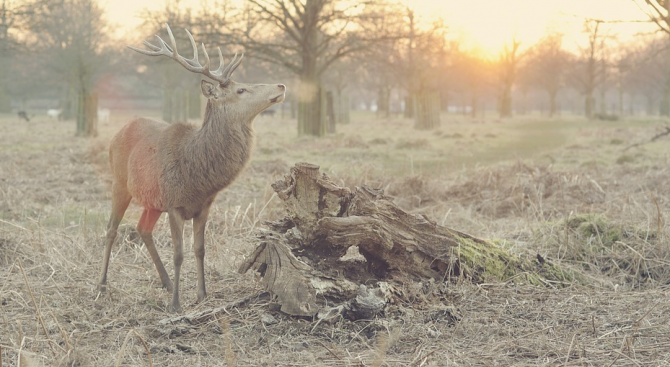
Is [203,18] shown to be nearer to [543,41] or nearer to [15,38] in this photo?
[15,38]

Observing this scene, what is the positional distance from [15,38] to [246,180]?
1321cm

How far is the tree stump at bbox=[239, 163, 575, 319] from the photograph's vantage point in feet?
13.1

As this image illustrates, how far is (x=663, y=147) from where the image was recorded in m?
16.2

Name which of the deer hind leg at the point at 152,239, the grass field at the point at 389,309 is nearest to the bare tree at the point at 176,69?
the grass field at the point at 389,309

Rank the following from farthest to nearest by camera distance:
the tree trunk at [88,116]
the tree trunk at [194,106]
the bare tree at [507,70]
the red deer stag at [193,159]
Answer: the bare tree at [507,70] → the tree trunk at [194,106] → the tree trunk at [88,116] → the red deer stag at [193,159]

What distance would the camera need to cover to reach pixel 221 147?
462 centimetres

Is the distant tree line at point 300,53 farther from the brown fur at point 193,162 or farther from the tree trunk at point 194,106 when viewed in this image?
the brown fur at point 193,162

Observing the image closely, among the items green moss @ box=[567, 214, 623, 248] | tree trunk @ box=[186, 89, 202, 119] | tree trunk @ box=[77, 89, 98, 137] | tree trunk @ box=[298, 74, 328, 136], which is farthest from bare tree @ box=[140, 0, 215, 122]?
green moss @ box=[567, 214, 623, 248]

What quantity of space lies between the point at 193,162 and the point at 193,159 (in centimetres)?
2

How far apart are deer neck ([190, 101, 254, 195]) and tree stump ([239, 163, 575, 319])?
44 cm

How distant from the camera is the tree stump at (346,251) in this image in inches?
157

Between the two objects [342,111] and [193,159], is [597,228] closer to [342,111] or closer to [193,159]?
[193,159]

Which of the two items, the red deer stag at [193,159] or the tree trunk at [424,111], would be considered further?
the tree trunk at [424,111]

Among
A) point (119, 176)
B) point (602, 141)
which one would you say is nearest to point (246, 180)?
point (119, 176)
